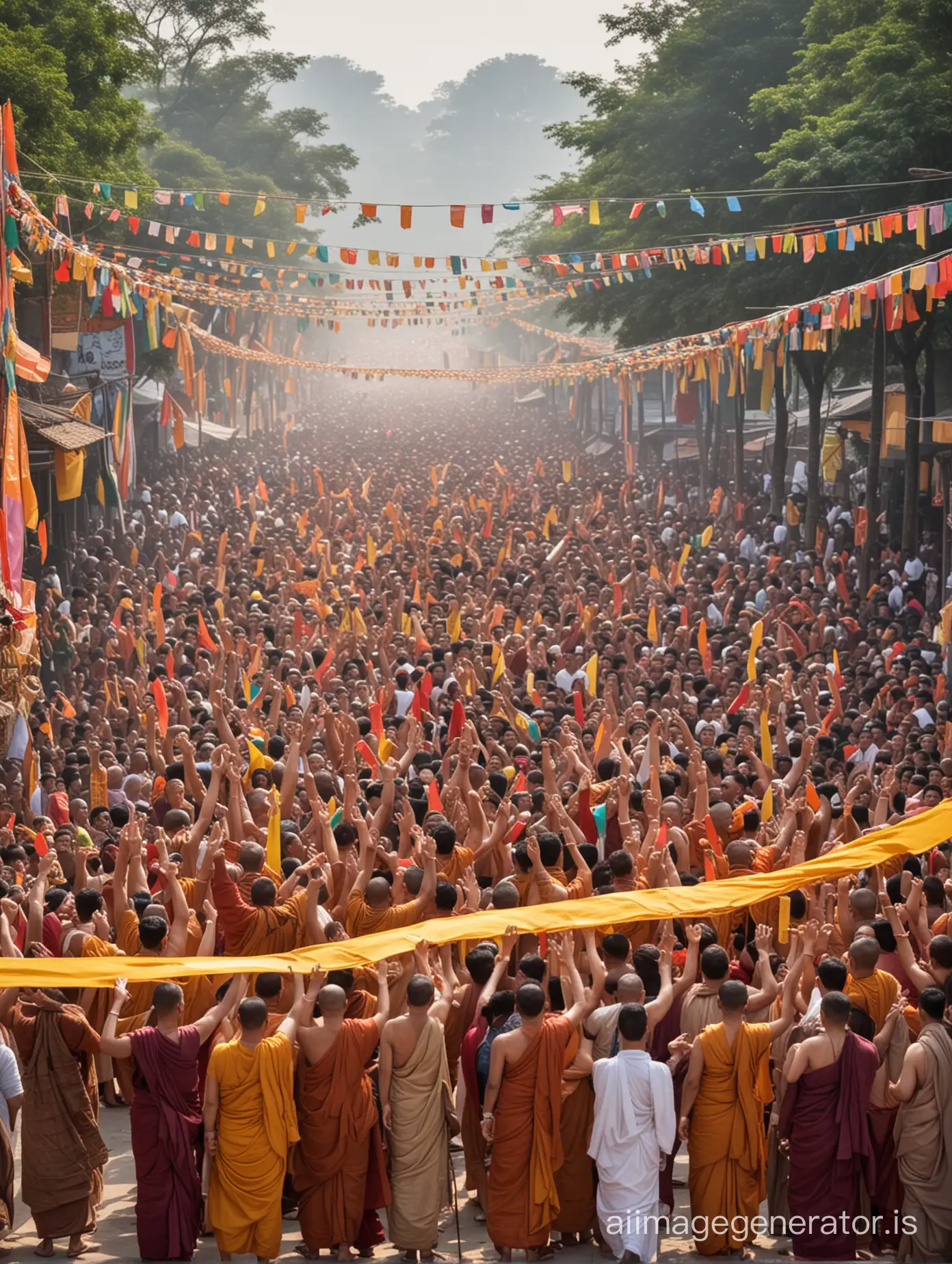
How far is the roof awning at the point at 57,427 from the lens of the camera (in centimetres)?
2130

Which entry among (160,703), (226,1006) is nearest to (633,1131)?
(226,1006)

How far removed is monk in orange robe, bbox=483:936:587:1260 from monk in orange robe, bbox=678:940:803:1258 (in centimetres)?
57

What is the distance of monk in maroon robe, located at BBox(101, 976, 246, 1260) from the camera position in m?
7.21

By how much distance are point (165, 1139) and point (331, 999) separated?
3.03 ft

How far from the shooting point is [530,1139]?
286 inches

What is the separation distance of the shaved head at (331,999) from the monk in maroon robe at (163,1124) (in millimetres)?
560

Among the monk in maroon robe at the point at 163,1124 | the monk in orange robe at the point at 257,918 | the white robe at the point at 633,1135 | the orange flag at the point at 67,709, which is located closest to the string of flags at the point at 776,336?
the orange flag at the point at 67,709

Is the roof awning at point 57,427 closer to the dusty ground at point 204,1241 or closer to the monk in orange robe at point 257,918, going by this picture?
the monk in orange robe at point 257,918

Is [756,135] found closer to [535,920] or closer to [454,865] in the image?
[454,865]

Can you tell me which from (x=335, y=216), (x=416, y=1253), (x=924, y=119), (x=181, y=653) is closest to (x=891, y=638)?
(x=181, y=653)

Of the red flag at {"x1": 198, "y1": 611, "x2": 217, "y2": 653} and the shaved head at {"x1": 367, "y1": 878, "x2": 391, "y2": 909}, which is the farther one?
the red flag at {"x1": 198, "y1": 611, "x2": 217, "y2": 653}

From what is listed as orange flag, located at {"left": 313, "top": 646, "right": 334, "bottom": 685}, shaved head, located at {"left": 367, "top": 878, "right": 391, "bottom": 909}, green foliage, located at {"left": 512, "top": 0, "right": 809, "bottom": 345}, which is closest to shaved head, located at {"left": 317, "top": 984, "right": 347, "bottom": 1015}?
shaved head, located at {"left": 367, "top": 878, "right": 391, "bottom": 909}

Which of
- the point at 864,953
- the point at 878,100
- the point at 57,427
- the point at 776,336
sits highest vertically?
the point at 878,100

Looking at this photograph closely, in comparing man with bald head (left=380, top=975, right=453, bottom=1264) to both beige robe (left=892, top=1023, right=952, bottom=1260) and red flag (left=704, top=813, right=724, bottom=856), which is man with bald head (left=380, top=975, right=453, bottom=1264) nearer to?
beige robe (left=892, top=1023, right=952, bottom=1260)
